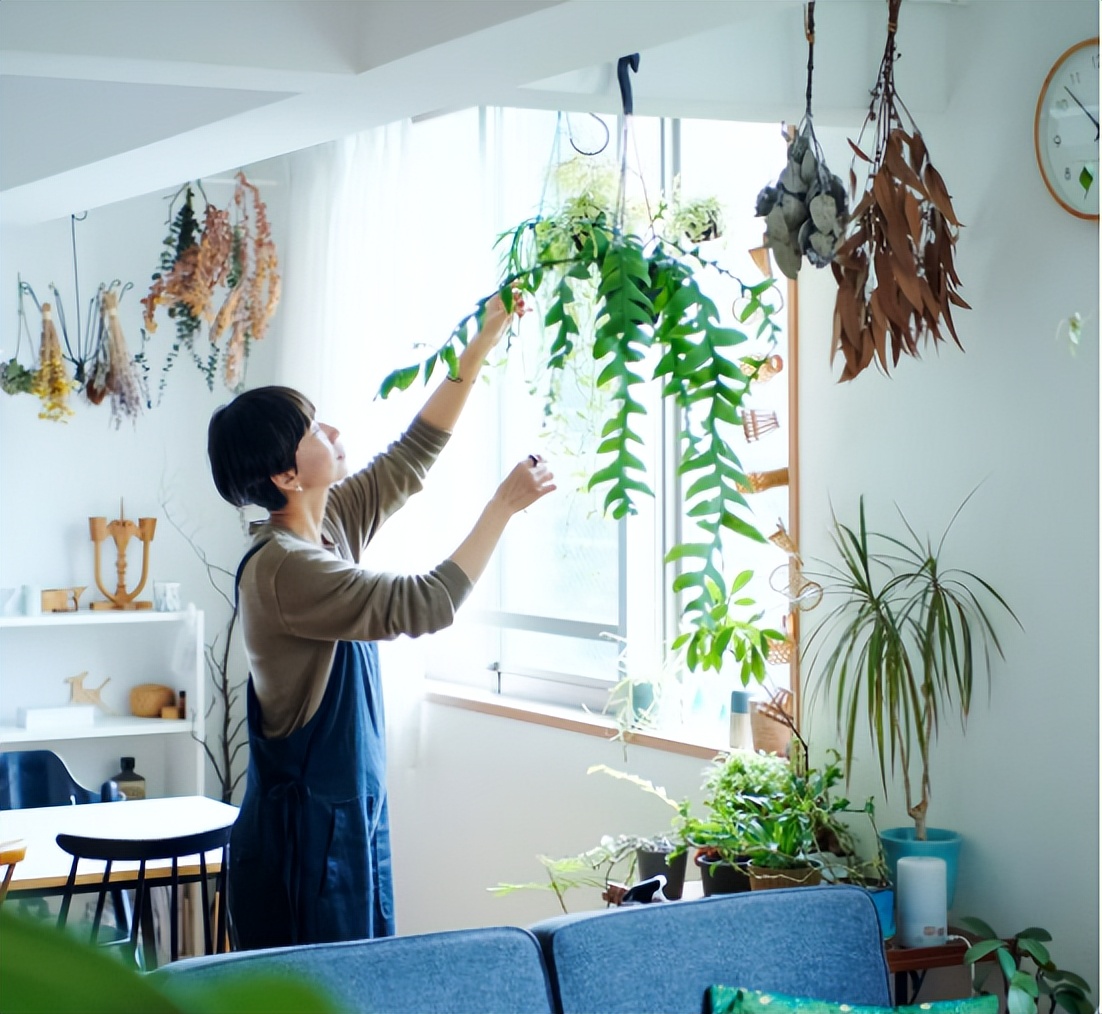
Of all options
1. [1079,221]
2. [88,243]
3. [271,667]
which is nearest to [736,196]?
[1079,221]

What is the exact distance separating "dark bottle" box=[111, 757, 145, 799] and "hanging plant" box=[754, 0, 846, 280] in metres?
3.14

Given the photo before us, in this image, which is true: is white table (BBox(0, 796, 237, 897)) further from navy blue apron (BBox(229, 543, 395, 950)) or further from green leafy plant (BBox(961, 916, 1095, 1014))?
green leafy plant (BBox(961, 916, 1095, 1014))

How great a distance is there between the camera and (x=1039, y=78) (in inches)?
105

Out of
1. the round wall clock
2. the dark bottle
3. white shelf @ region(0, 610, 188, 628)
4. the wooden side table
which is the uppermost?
the round wall clock

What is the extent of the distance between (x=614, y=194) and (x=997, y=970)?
172 cm

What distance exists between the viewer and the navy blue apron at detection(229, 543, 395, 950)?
2455 millimetres

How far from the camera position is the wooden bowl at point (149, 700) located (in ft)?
16.1

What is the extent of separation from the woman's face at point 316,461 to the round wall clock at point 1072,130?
1.43 metres

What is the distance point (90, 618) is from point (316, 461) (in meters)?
2.49

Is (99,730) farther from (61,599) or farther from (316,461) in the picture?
(316,461)

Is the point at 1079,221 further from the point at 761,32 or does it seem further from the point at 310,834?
the point at 310,834

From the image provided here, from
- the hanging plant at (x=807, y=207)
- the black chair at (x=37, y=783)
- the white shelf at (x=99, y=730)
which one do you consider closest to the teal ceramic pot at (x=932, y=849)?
the hanging plant at (x=807, y=207)

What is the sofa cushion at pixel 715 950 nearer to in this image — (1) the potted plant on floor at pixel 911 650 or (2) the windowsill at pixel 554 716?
(1) the potted plant on floor at pixel 911 650

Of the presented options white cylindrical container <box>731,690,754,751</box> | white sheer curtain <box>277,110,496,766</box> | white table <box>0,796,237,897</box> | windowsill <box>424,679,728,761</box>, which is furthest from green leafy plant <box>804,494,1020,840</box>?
white sheer curtain <box>277,110,496,766</box>
